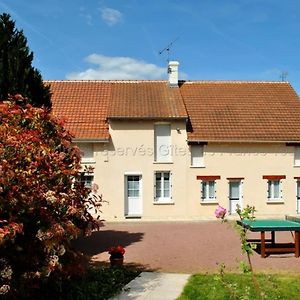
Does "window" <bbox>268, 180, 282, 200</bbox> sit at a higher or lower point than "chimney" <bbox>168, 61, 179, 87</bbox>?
lower

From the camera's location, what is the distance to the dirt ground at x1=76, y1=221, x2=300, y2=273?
12.8m

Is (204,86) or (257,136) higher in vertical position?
(204,86)

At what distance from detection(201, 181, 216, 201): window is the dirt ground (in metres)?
2.48

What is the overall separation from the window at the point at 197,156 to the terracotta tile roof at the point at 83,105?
15.4 feet

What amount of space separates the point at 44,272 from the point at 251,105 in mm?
21025

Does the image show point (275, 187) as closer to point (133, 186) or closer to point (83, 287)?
point (133, 186)

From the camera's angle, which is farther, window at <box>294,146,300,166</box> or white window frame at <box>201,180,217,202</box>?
window at <box>294,146,300,166</box>

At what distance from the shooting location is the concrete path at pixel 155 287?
927cm

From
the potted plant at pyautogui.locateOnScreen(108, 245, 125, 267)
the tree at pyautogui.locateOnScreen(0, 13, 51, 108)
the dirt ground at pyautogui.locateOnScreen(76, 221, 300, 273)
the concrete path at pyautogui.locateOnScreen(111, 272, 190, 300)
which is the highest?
the tree at pyautogui.locateOnScreen(0, 13, 51, 108)

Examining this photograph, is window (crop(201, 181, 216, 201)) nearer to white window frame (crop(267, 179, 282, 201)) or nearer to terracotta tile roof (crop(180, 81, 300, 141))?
terracotta tile roof (crop(180, 81, 300, 141))

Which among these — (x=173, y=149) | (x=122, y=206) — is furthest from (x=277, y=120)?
(x=122, y=206)

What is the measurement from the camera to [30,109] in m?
9.92

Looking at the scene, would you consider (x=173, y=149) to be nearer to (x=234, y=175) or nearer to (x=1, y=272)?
(x=234, y=175)

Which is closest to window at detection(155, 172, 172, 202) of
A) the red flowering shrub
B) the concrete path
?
the concrete path
